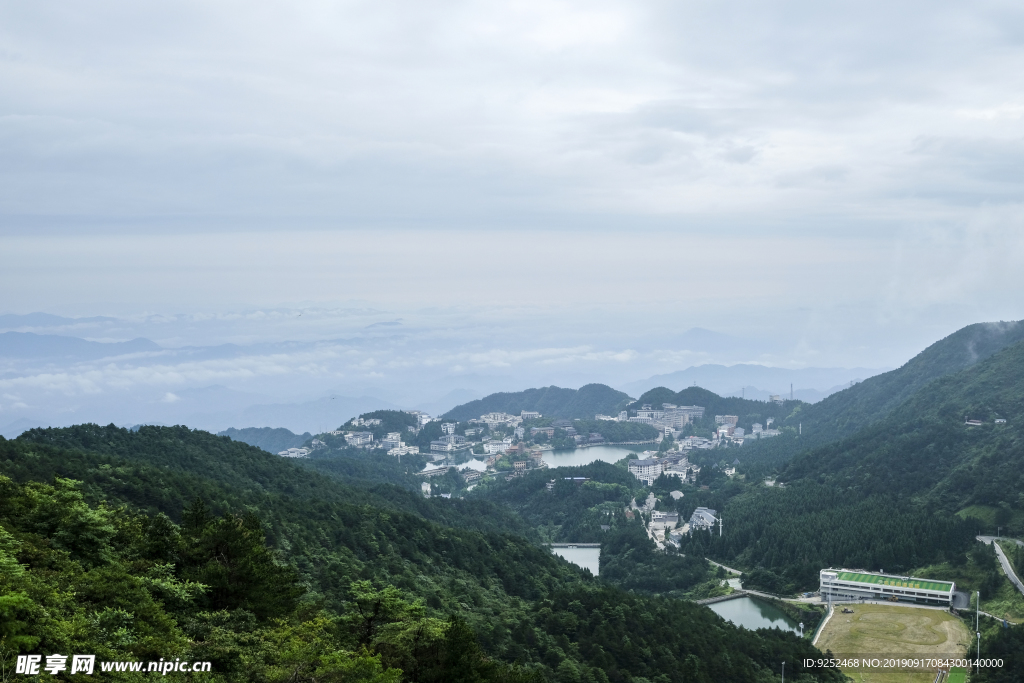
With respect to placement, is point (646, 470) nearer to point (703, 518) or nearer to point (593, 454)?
point (593, 454)

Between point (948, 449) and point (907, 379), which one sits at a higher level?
point (907, 379)

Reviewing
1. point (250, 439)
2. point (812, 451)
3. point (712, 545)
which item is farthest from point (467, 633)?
point (250, 439)

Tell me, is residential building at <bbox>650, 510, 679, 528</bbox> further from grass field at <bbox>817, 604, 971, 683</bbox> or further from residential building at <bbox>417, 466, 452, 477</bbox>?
residential building at <bbox>417, 466, 452, 477</bbox>

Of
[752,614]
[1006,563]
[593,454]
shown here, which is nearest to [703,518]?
[752,614]

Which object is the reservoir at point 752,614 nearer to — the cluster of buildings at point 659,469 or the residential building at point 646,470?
the cluster of buildings at point 659,469

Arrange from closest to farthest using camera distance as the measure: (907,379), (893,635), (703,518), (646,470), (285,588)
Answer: (285,588)
(893,635)
(703,518)
(646,470)
(907,379)

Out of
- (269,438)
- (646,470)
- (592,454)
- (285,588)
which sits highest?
(285,588)

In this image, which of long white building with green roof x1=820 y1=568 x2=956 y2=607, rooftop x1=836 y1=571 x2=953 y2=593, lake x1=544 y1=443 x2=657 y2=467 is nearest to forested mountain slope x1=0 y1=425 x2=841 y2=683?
long white building with green roof x1=820 y1=568 x2=956 y2=607

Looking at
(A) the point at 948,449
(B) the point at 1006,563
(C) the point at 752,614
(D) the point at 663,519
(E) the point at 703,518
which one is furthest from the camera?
(D) the point at 663,519
